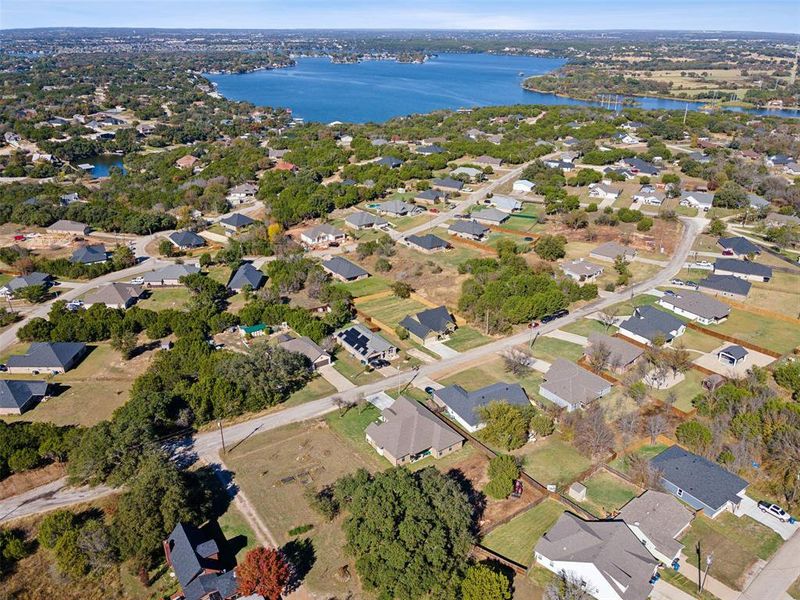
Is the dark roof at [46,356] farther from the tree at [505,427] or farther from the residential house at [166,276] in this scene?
the tree at [505,427]

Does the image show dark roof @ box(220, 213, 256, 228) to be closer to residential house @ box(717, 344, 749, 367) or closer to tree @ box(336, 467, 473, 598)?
tree @ box(336, 467, 473, 598)

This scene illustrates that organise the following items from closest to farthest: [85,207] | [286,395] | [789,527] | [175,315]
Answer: [789,527] → [286,395] → [175,315] → [85,207]

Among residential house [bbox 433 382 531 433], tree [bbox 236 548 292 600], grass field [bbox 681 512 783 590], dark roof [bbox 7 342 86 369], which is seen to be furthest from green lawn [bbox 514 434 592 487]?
dark roof [bbox 7 342 86 369]

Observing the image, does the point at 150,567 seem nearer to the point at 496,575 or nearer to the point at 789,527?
the point at 496,575

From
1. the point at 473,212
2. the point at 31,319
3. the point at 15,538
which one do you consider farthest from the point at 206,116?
the point at 15,538

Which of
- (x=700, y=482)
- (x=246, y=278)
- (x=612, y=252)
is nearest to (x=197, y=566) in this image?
(x=700, y=482)

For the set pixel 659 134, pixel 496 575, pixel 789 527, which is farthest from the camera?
pixel 659 134

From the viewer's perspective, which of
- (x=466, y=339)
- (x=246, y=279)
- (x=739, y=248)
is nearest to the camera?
(x=466, y=339)

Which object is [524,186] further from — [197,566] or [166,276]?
[197,566]
